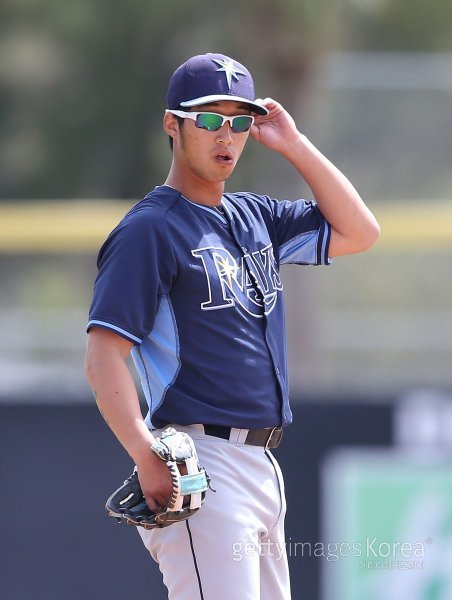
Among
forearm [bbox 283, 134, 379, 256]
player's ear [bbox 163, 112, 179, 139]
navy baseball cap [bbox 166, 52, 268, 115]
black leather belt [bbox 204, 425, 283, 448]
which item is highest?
navy baseball cap [bbox 166, 52, 268, 115]

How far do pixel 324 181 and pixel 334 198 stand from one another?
0.06 metres

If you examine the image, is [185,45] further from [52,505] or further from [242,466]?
[242,466]

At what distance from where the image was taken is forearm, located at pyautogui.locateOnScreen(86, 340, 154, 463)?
276 cm

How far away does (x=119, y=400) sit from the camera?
2789 millimetres

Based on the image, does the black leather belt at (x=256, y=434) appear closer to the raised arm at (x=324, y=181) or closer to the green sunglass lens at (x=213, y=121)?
the raised arm at (x=324, y=181)

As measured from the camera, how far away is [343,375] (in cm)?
705

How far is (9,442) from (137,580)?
2.83 feet

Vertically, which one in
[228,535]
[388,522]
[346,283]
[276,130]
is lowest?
[388,522]

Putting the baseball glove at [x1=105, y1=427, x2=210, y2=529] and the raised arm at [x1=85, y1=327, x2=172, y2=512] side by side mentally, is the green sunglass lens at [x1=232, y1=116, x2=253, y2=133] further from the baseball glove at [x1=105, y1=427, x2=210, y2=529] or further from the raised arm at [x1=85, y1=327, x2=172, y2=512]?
the baseball glove at [x1=105, y1=427, x2=210, y2=529]

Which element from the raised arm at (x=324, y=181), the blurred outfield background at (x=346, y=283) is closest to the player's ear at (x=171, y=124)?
the raised arm at (x=324, y=181)

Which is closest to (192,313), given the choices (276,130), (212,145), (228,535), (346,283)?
(212,145)

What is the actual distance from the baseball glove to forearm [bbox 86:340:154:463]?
0.04 m

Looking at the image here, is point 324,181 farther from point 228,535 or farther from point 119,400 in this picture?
point 228,535

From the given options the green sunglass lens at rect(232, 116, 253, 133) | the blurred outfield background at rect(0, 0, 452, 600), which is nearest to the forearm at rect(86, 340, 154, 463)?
the green sunglass lens at rect(232, 116, 253, 133)
